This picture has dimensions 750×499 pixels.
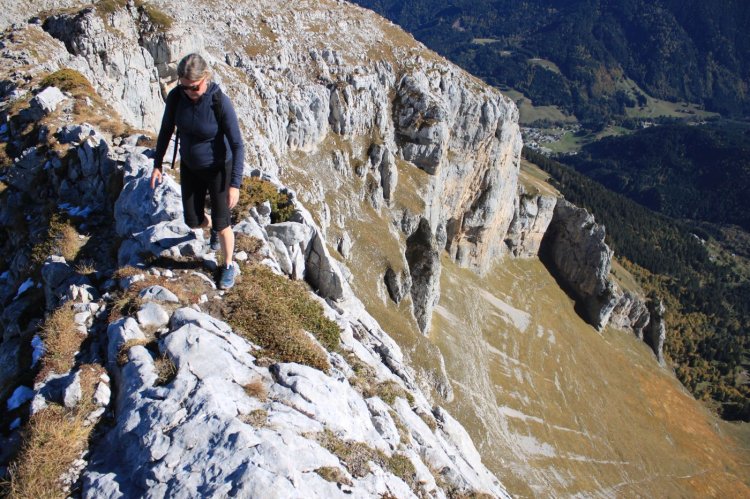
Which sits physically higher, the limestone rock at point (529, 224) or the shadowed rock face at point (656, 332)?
the limestone rock at point (529, 224)

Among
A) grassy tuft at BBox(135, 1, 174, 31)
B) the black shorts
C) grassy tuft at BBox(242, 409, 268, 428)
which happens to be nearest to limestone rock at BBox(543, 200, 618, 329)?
grassy tuft at BBox(135, 1, 174, 31)

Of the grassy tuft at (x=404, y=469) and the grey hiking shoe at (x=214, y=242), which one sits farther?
the grey hiking shoe at (x=214, y=242)

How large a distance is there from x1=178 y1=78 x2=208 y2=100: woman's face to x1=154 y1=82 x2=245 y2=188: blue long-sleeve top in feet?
0.57

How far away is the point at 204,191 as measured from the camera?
1309 cm

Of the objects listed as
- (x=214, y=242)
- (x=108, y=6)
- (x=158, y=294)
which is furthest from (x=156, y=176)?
(x=108, y=6)

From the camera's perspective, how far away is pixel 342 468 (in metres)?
10.1

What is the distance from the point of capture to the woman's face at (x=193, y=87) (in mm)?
10633

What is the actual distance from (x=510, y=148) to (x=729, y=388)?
383 feet

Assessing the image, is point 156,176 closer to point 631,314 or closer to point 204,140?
point 204,140

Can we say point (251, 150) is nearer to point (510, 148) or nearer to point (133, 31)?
point (133, 31)

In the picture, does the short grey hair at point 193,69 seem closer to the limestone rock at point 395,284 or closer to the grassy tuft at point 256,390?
the grassy tuft at point 256,390

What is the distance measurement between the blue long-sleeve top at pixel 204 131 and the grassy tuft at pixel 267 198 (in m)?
5.91

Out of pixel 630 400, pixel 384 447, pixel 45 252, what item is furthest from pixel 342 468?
pixel 630 400

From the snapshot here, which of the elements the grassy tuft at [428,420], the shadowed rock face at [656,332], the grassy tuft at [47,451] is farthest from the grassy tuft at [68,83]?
the shadowed rock face at [656,332]
